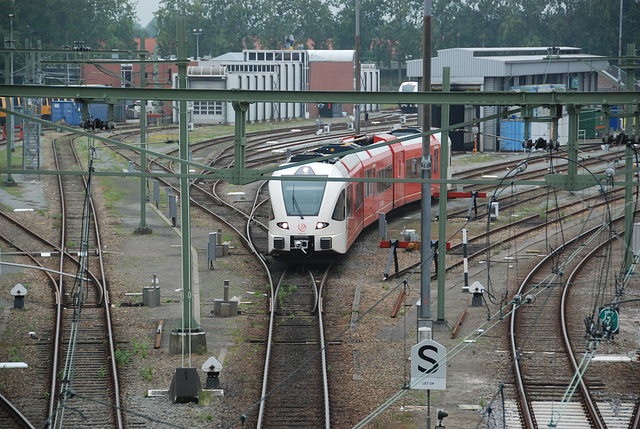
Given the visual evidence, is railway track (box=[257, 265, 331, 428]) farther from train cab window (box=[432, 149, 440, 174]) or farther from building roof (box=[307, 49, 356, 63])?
building roof (box=[307, 49, 356, 63])

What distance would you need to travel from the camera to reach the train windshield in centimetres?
2172

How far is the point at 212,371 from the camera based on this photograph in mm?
14703

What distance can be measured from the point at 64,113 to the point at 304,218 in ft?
157

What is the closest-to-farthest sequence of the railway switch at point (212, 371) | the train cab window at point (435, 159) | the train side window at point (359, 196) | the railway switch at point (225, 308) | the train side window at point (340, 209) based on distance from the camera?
the railway switch at point (212, 371), the railway switch at point (225, 308), the train side window at point (340, 209), the train side window at point (359, 196), the train cab window at point (435, 159)

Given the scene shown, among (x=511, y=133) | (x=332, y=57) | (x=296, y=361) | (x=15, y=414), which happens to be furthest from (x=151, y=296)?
(x=332, y=57)

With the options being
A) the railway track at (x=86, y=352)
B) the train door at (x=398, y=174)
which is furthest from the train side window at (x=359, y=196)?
the railway track at (x=86, y=352)

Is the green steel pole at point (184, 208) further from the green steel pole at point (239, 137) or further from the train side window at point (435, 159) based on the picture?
the train side window at point (435, 159)

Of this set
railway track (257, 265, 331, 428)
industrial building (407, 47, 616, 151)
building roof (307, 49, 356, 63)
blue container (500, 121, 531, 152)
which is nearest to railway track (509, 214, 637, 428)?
railway track (257, 265, 331, 428)

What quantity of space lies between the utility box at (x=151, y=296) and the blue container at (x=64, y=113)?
154ft

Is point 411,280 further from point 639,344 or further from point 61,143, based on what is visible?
point 61,143

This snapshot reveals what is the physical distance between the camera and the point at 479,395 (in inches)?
571

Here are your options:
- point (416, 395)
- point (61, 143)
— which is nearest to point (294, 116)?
point (61, 143)

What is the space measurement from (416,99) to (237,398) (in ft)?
18.3

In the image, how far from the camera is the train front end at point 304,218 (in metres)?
21.7
